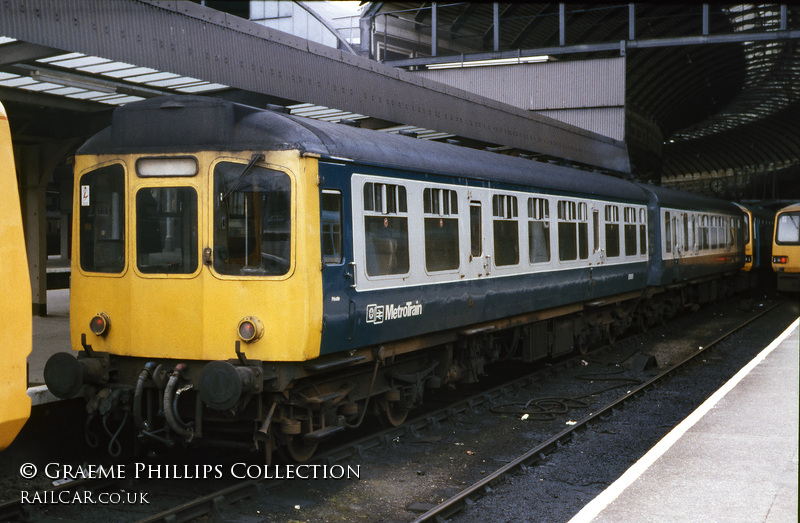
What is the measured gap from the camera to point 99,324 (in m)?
7.06

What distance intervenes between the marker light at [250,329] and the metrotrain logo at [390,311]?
120 centimetres

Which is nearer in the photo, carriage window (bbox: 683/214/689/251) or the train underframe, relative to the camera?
the train underframe

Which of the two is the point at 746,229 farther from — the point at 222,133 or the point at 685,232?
the point at 222,133

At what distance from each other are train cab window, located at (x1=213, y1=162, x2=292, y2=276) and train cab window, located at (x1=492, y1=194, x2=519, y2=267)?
12.5 ft

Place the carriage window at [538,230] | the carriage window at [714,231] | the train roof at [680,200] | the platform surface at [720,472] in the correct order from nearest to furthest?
the platform surface at [720,472] < the carriage window at [538,230] < the train roof at [680,200] < the carriage window at [714,231]

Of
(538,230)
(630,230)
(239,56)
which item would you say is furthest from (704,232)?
(239,56)

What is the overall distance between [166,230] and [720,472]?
464cm

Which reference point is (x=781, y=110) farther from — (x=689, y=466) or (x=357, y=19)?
(x=689, y=466)

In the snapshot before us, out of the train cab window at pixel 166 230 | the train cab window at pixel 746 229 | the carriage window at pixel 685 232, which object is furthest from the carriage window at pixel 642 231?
the train cab window at pixel 746 229

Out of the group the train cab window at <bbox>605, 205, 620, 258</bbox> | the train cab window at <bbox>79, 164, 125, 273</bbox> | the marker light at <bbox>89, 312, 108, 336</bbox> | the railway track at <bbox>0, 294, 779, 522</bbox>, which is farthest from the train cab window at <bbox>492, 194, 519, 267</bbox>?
the marker light at <bbox>89, 312, 108, 336</bbox>

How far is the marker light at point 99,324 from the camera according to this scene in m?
7.03

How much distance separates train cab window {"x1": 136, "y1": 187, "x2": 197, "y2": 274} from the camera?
268 inches

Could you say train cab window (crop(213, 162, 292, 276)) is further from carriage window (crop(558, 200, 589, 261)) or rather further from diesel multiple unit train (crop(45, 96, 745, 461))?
carriage window (crop(558, 200, 589, 261))

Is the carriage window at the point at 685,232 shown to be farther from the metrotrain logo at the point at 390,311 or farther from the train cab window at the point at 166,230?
the train cab window at the point at 166,230
